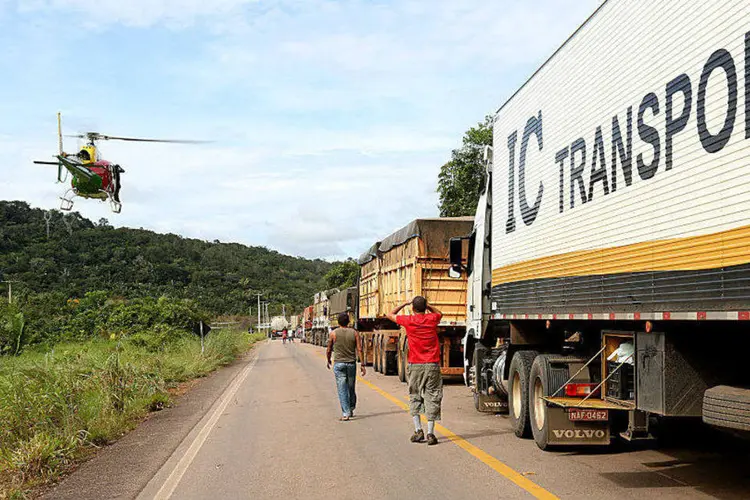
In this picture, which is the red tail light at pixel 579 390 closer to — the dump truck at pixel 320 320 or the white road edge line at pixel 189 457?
the white road edge line at pixel 189 457

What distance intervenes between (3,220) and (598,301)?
2912 inches

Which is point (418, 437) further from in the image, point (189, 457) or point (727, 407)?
point (727, 407)

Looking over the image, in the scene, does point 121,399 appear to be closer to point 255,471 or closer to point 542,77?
point 255,471

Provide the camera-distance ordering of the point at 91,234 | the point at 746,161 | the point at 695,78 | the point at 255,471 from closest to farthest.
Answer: the point at 746,161, the point at 695,78, the point at 255,471, the point at 91,234

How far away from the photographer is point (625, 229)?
7203 mm

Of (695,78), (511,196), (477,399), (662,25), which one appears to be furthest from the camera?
(477,399)

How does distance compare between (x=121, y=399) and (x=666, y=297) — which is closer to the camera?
(x=666, y=297)

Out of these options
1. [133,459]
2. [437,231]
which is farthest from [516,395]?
[437,231]

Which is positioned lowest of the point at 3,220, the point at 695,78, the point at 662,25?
the point at 695,78

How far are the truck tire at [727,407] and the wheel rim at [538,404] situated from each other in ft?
10.8

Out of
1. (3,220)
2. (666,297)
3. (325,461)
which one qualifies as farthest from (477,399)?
(3,220)

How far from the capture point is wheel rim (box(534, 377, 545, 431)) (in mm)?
9375

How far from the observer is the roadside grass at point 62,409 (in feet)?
28.9

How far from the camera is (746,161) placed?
5.32 metres
